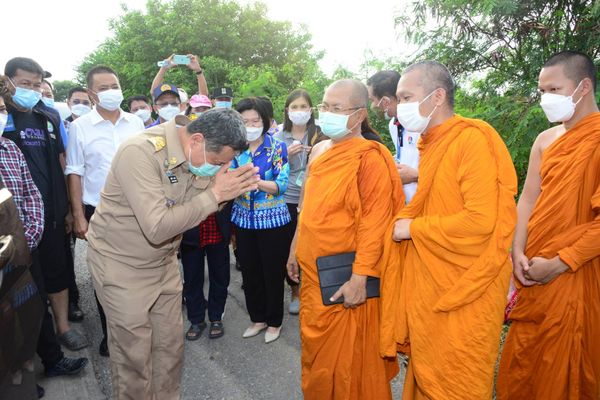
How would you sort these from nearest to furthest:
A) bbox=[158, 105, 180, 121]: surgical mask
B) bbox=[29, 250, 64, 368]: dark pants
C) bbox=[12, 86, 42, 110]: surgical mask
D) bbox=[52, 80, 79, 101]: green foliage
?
bbox=[29, 250, 64, 368]: dark pants
bbox=[12, 86, 42, 110]: surgical mask
bbox=[158, 105, 180, 121]: surgical mask
bbox=[52, 80, 79, 101]: green foliage

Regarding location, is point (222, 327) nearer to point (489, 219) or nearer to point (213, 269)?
point (213, 269)

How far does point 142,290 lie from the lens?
7.84ft

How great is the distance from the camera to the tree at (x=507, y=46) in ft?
12.5

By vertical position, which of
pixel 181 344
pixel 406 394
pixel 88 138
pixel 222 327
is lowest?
pixel 222 327

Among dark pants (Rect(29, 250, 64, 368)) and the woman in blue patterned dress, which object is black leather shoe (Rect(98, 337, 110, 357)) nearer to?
dark pants (Rect(29, 250, 64, 368))

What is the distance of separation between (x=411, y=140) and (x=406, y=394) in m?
1.86

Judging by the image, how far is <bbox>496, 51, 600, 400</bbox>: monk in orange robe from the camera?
95.1 inches

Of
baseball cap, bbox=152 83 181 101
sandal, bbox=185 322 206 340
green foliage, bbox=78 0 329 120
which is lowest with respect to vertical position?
sandal, bbox=185 322 206 340

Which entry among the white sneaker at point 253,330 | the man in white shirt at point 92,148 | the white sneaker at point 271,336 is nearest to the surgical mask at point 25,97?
the man in white shirt at point 92,148

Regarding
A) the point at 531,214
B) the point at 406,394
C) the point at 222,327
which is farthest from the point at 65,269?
the point at 531,214

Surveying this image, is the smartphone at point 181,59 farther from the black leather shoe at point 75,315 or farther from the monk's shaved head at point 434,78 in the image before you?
the monk's shaved head at point 434,78

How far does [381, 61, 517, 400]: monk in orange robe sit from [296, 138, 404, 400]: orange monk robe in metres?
0.18

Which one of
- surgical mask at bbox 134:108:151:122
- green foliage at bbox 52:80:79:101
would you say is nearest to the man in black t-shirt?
surgical mask at bbox 134:108:151:122

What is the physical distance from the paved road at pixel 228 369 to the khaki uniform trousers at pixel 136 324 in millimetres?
665
